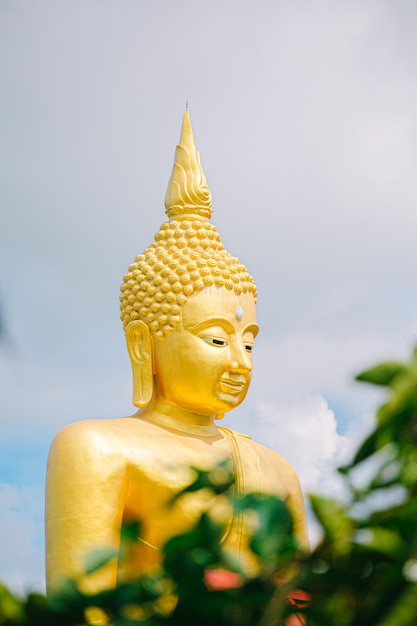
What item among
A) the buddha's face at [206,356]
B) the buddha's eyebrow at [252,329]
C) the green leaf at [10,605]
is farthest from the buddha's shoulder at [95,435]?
the green leaf at [10,605]

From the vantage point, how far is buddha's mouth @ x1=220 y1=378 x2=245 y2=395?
739 cm

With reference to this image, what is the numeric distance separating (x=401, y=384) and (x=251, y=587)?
36 centimetres

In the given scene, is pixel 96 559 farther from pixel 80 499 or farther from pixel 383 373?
pixel 80 499

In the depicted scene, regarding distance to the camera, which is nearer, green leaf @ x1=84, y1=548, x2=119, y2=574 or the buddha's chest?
green leaf @ x1=84, y1=548, x2=119, y2=574

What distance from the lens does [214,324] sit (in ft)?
24.1

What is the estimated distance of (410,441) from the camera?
1579 mm

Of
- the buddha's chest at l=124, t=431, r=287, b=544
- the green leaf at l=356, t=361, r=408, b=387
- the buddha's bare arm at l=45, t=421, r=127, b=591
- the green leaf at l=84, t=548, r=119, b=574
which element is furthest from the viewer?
the buddha's chest at l=124, t=431, r=287, b=544

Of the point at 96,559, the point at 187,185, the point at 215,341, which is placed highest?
the point at 187,185

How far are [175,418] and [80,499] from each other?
1.04 metres

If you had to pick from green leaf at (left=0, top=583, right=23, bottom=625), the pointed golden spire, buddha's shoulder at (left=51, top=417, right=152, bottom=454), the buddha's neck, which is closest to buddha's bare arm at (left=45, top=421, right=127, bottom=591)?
buddha's shoulder at (left=51, top=417, right=152, bottom=454)

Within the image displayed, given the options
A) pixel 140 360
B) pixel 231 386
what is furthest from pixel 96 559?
pixel 140 360

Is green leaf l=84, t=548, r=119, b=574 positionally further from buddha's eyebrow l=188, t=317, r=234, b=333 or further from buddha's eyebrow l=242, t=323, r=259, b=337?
buddha's eyebrow l=242, t=323, r=259, b=337

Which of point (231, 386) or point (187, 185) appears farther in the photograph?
point (187, 185)

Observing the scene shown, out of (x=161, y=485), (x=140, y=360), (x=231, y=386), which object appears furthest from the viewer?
(x=140, y=360)
